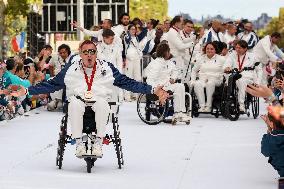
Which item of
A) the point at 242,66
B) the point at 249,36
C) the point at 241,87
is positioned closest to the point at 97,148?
the point at 241,87

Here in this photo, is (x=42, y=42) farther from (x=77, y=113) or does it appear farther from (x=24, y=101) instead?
(x=77, y=113)

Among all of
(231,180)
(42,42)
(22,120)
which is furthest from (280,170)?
(42,42)

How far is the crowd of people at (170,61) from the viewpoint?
16.5 metres

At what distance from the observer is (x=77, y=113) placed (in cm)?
998

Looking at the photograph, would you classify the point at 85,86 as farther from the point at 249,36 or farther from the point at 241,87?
the point at 249,36

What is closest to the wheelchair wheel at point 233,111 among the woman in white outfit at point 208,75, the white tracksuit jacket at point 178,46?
the woman in white outfit at point 208,75

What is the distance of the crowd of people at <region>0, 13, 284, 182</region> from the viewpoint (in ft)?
54.3

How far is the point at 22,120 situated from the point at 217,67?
3.73 meters

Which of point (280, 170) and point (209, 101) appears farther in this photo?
point (209, 101)

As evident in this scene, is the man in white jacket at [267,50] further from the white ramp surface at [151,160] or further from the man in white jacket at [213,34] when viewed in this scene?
the white ramp surface at [151,160]

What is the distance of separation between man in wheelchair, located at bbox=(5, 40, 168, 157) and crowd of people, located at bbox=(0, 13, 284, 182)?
126 inches

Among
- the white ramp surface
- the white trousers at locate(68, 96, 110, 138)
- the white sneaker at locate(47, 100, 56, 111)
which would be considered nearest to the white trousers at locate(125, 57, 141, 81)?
the white sneaker at locate(47, 100, 56, 111)

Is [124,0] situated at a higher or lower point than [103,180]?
higher

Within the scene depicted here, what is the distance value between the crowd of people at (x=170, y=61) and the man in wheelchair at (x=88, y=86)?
3.19 metres
